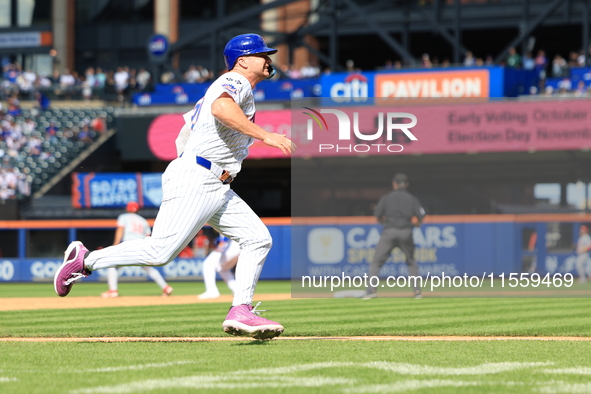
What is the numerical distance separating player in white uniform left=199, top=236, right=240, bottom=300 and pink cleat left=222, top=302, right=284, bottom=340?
7241 mm

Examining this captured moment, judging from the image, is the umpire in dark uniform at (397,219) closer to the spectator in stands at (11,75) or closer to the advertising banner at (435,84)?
the advertising banner at (435,84)

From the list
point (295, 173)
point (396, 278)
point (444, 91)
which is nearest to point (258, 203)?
point (295, 173)

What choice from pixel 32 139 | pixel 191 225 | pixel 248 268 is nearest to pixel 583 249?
pixel 248 268

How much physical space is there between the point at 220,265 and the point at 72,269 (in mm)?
7357

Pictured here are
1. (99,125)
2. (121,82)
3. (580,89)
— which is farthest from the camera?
(121,82)

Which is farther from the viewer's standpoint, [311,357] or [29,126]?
[29,126]

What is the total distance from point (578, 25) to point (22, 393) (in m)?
34.1

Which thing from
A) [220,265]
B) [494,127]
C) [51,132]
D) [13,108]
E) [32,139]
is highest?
[13,108]

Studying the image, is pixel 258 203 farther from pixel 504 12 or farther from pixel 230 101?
pixel 230 101

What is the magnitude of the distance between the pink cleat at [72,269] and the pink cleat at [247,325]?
101cm

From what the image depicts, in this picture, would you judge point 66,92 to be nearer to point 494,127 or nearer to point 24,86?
point 24,86

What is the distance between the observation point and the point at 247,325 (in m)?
5.68

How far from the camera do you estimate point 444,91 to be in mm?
24828

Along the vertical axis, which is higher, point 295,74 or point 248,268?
point 295,74
